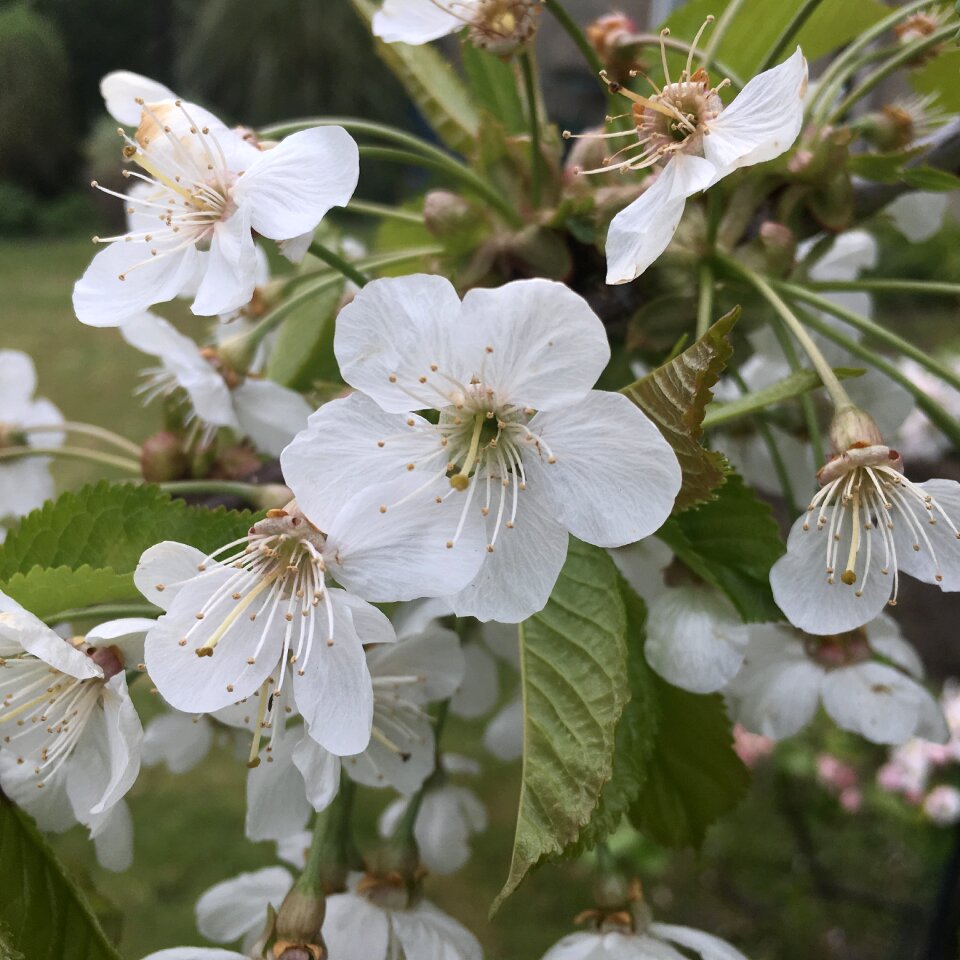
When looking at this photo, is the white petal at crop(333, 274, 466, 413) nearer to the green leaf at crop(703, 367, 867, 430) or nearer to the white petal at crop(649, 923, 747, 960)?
the green leaf at crop(703, 367, 867, 430)

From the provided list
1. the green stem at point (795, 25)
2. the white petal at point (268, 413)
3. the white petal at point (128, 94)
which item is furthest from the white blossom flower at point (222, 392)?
the green stem at point (795, 25)

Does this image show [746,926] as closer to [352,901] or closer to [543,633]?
[352,901]

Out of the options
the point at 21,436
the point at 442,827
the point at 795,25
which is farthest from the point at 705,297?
the point at 21,436

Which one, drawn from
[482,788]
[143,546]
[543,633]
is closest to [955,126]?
[543,633]

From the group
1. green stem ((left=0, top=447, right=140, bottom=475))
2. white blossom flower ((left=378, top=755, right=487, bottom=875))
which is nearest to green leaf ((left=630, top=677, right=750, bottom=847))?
white blossom flower ((left=378, top=755, right=487, bottom=875))

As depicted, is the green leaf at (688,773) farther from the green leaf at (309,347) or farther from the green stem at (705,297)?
the green leaf at (309,347)

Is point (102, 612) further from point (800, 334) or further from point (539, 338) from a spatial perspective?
point (800, 334)
